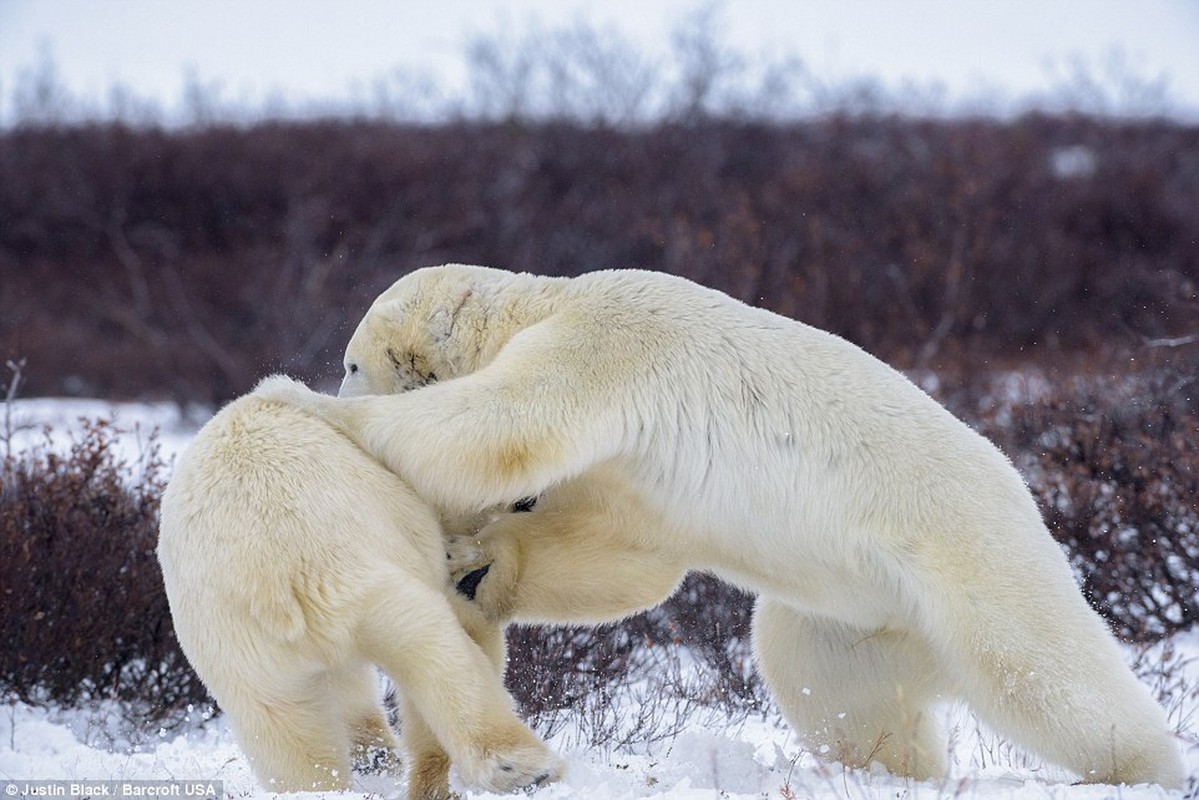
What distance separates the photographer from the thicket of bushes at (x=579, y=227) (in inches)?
402

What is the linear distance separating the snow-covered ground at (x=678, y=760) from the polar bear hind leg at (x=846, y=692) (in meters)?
0.09

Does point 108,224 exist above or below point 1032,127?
below

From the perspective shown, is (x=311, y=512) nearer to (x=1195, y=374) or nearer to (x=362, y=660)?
(x=362, y=660)

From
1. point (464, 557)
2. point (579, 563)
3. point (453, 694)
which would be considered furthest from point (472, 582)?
point (453, 694)

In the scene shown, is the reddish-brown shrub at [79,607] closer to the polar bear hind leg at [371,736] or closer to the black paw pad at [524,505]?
the polar bear hind leg at [371,736]

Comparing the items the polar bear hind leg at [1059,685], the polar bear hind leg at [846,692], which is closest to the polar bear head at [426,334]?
the polar bear hind leg at [846,692]

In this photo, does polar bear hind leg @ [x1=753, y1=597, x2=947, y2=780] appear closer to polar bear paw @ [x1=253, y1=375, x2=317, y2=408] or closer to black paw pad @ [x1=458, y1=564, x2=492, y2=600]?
black paw pad @ [x1=458, y1=564, x2=492, y2=600]

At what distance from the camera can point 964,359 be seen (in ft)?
26.0

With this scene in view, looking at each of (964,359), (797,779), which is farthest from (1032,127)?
(797,779)

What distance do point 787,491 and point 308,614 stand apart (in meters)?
1.07

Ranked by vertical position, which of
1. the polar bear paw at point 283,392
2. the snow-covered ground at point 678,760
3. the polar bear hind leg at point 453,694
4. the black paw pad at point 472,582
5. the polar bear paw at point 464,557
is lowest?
the snow-covered ground at point 678,760

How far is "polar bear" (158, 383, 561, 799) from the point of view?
8.65ft

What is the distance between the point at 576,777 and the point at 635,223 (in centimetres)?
983

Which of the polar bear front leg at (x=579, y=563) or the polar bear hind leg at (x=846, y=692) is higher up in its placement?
the polar bear front leg at (x=579, y=563)
